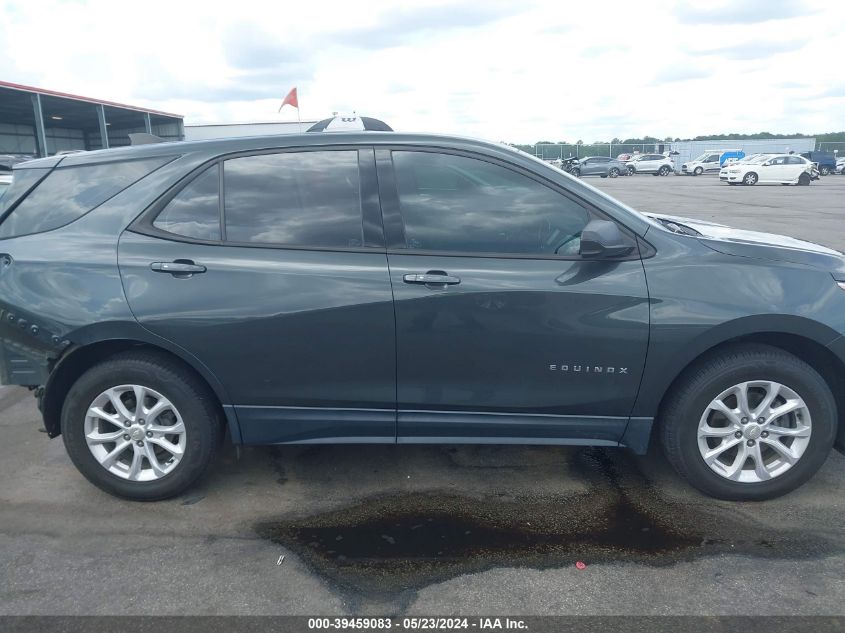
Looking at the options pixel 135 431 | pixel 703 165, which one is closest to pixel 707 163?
pixel 703 165

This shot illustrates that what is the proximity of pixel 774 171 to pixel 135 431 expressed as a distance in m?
37.6

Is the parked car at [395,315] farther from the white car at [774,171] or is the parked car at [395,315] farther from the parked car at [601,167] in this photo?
the parked car at [601,167]

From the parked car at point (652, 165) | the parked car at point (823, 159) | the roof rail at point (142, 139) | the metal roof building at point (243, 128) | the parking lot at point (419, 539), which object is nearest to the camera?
the parking lot at point (419, 539)

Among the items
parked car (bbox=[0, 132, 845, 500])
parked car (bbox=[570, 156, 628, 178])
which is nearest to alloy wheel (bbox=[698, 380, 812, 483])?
parked car (bbox=[0, 132, 845, 500])

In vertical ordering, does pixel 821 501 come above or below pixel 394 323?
below

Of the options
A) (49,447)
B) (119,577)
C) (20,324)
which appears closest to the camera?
(119,577)

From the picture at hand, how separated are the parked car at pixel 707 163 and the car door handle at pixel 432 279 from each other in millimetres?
50137

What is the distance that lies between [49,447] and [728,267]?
409 centimetres

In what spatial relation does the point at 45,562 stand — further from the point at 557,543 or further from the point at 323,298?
the point at 557,543

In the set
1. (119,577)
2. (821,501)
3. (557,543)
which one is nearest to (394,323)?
(557,543)

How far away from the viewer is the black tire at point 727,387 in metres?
3.20

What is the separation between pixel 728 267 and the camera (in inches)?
125

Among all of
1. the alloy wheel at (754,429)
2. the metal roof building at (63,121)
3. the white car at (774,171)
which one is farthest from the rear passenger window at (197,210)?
the white car at (774,171)

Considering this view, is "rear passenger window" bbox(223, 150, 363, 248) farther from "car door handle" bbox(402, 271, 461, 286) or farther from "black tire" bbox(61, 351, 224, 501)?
"black tire" bbox(61, 351, 224, 501)
